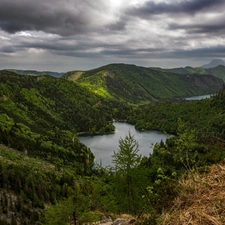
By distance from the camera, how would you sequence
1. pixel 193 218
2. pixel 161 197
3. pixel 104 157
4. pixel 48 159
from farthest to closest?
pixel 104 157 → pixel 48 159 → pixel 161 197 → pixel 193 218

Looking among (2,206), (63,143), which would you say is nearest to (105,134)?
(63,143)

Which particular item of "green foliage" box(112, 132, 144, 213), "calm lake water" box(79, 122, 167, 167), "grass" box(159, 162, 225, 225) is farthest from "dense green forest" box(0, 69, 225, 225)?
"calm lake water" box(79, 122, 167, 167)

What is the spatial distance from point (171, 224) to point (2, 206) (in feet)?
168

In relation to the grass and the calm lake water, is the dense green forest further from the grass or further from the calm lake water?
the calm lake water

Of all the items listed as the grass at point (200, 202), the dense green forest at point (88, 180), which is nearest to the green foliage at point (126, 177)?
the dense green forest at point (88, 180)

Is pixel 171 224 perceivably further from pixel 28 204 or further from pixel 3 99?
pixel 3 99

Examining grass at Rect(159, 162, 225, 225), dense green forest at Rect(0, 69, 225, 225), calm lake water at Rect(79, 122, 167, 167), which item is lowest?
calm lake water at Rect(79, 122, 167, 167)

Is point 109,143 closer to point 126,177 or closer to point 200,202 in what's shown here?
point 126,177

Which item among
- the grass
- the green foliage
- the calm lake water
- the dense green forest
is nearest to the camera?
the grass

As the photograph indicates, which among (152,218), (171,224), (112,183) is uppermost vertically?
(171,224)

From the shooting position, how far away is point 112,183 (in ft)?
86.0

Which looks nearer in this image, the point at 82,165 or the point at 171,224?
the point at 171,224

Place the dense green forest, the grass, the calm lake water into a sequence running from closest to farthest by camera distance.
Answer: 1. the grass
2. the dense green forest
3. the calm lake water

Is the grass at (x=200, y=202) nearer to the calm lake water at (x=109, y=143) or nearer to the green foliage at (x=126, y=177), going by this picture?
the green foliage at (x=126, y=177)
